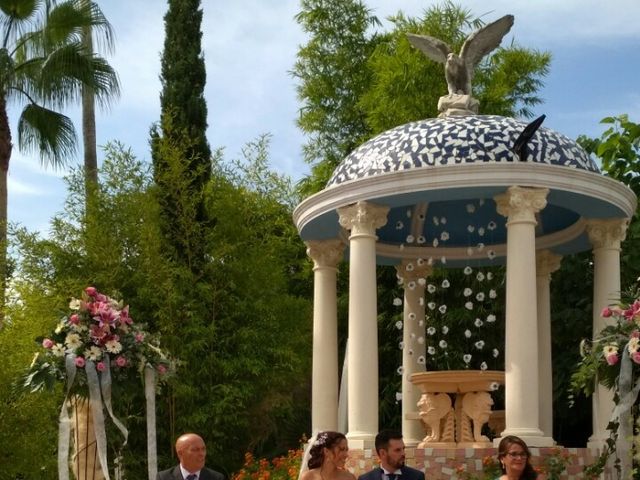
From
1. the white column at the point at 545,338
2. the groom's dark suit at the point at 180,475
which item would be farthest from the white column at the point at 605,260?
the groom's dark suit at the point at 180,475

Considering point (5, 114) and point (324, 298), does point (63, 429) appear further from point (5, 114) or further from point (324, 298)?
point (5, 114)

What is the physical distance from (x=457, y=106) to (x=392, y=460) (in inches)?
339

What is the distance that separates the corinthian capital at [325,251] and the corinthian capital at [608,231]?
12.5 feet

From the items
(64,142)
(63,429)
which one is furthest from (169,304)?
(63,429)

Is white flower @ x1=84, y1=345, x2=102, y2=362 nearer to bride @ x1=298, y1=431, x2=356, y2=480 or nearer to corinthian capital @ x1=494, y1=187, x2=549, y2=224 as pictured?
bride @ x1=298, y1=431, x2=356, y2=480

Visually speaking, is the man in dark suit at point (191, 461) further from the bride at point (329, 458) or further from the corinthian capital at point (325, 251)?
the corinthian capital at point (325, 251)

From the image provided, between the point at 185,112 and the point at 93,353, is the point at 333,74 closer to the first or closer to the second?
the point at 185,112

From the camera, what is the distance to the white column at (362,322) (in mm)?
13961

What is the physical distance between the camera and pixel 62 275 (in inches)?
879

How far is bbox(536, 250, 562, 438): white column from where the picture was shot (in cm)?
1698

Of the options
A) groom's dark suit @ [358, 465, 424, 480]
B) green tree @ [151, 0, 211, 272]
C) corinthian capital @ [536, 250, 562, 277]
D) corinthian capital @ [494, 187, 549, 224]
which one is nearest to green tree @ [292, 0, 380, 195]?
green tree @ [151, 0, 211, 272]

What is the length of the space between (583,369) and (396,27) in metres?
18.6

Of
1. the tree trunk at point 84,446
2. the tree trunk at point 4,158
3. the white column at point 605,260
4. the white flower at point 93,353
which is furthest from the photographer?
the tree trunk at point 4,158

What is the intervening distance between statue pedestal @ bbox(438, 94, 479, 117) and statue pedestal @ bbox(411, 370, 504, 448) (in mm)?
3859
